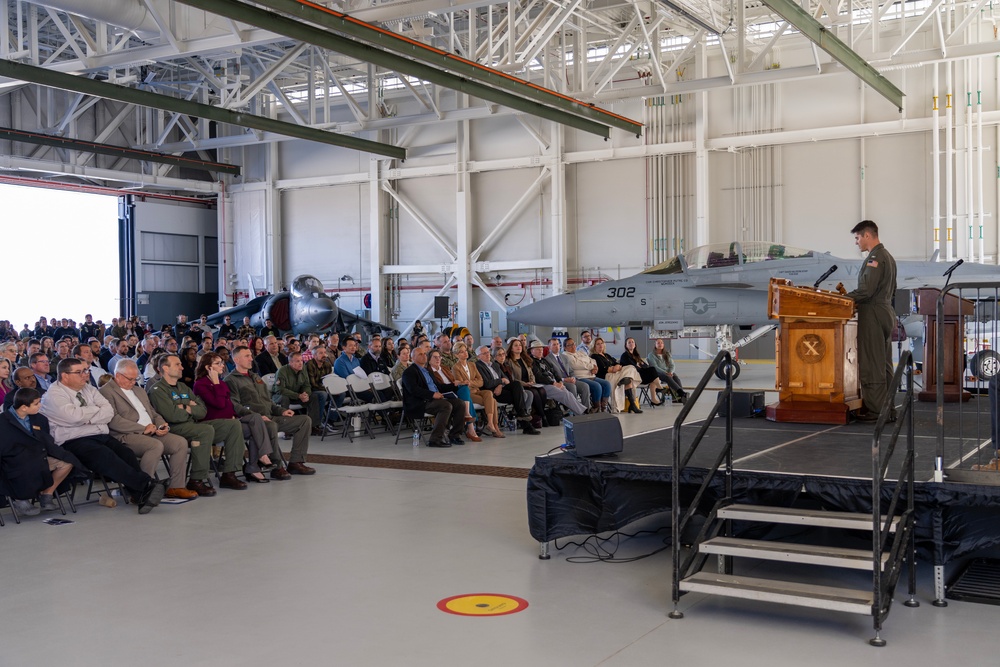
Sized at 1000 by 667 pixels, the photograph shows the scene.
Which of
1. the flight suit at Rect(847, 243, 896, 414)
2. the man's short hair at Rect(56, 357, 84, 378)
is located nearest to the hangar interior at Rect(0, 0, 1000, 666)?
the man's short hair at Rect(56, 357, 84, 378)

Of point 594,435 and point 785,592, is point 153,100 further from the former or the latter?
point 785,592

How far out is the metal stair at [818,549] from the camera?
3.74 meters

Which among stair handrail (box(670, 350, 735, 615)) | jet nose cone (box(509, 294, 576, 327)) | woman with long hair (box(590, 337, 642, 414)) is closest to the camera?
stair handrail (box(670, 350, 735, 615))

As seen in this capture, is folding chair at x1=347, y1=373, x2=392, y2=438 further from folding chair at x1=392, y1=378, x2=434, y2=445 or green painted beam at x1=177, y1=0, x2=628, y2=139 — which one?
green painted beam at x1=177, y1=0, x2=628, y2=139

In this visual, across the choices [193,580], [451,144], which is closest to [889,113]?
[451,144]

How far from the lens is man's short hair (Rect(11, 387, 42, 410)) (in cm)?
608

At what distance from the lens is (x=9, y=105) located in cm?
A: 2334

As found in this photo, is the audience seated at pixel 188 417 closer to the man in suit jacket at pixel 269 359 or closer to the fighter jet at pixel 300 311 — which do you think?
the man in suit jacket at pixel 269 359

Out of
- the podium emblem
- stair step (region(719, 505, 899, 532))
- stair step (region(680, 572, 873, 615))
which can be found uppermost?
the podium emblem

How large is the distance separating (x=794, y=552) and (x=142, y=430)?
15.8 ft

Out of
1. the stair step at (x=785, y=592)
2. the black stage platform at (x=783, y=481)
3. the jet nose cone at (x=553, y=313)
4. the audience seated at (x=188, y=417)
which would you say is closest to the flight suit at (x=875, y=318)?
the black stage platform at (x=783, y=481)

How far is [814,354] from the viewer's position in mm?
6500

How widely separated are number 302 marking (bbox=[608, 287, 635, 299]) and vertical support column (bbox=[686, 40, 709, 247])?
6.37 meters

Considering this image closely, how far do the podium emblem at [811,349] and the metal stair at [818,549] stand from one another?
1945 mm
